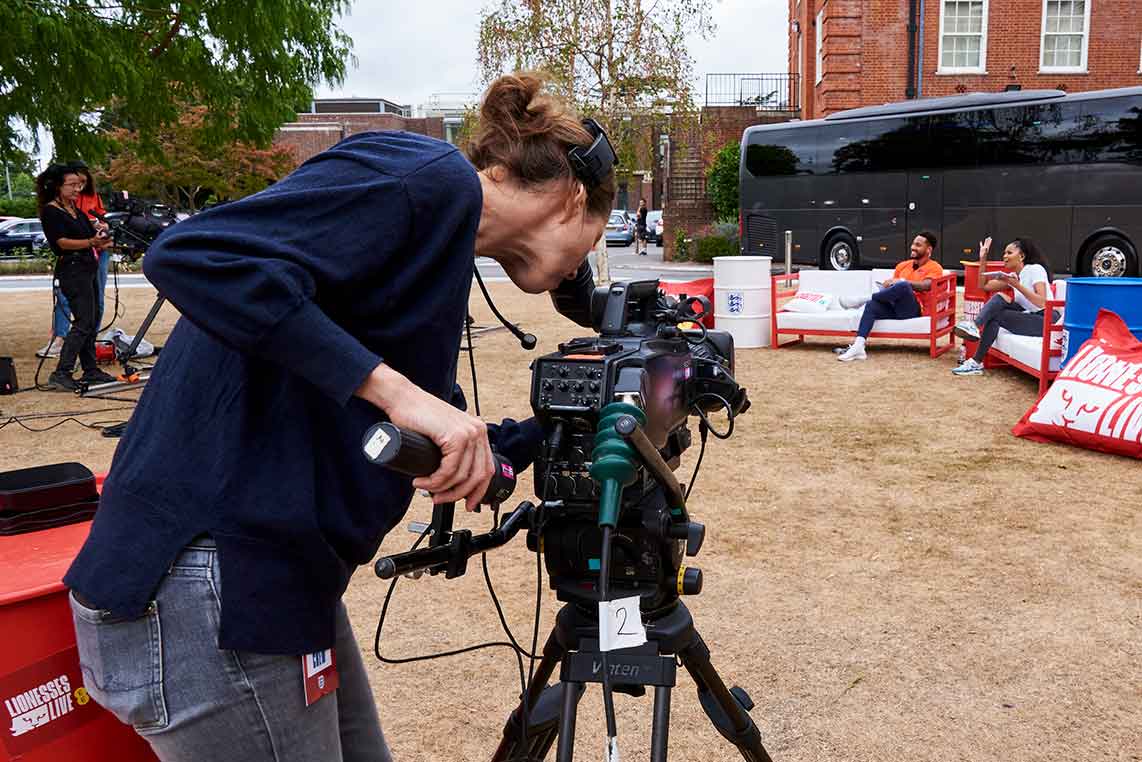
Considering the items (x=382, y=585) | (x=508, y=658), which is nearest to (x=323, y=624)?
(x=508, y=658)

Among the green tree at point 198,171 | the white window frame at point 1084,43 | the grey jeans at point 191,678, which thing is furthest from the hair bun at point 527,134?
the green tree at point 198,171

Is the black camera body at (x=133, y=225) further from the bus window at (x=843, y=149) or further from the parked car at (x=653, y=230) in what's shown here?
the parked car at (x=653, y=230)

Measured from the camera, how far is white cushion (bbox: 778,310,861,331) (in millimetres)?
10406

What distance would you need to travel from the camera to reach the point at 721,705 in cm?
203

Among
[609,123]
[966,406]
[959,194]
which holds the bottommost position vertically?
[966,406]

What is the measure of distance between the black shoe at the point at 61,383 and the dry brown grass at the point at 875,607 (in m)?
1.90

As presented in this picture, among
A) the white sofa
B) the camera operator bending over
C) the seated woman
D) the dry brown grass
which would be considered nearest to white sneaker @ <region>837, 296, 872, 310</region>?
the seated woman

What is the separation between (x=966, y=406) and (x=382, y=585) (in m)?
5.23

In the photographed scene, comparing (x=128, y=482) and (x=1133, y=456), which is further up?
(x=128, y=482)

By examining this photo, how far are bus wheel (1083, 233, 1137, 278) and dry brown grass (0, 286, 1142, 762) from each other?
39.6ft

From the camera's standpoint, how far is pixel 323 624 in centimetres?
133

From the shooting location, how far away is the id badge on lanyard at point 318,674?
1.35 m

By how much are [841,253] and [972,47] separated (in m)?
8.21

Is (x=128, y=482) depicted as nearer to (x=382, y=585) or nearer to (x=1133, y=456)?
(x=382, y=585)
